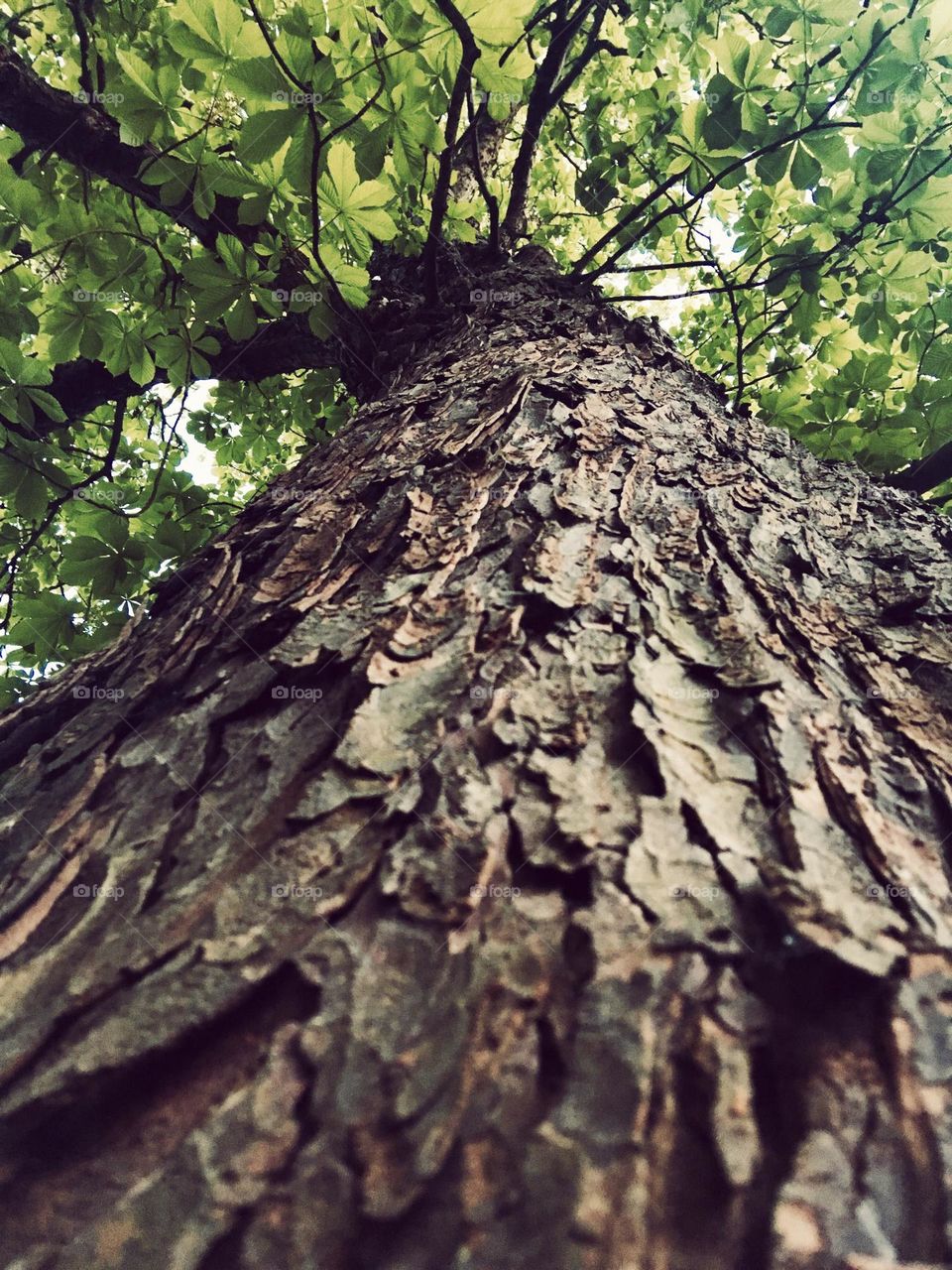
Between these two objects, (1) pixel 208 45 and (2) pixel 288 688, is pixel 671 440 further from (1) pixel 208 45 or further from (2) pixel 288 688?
(1) pixel 208 45

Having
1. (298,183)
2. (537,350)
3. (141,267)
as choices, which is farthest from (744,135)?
(141,267)

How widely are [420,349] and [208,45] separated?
1031 millimetres
